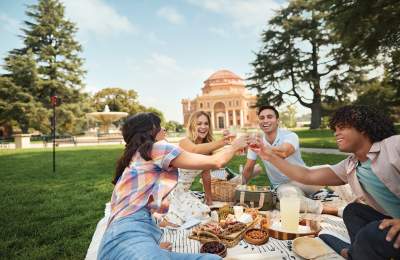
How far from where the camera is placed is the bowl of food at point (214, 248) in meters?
2.48

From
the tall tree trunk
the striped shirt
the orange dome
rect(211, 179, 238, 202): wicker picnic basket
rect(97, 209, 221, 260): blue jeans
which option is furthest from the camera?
the orange dome

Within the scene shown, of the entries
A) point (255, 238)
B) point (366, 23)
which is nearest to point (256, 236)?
point (255, 238)

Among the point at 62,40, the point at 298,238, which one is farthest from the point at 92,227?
the point at 62,40

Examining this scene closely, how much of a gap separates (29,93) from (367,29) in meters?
35.2

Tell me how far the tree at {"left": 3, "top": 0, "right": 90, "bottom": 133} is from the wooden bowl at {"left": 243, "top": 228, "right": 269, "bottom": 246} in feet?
118

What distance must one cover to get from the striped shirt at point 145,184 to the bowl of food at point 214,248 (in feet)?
2.47

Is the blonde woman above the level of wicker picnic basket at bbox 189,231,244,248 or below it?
above

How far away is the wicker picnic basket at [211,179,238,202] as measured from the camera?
4156 millimetres

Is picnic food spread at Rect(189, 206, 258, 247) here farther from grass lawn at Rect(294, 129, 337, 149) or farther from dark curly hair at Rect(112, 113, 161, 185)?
grass lawn at Rect(294, 129, 337, 149)

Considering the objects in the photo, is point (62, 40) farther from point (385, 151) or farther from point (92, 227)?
point (385, 151)

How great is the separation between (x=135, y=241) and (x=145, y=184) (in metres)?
0.40

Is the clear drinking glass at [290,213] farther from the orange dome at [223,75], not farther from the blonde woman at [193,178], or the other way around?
the orange dome at [223,75]

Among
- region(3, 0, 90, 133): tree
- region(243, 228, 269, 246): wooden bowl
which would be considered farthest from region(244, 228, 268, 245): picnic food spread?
region(3, 0, 90, 133): tree

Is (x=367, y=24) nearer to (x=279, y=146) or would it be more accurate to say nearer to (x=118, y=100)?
(x=279, y=146)
